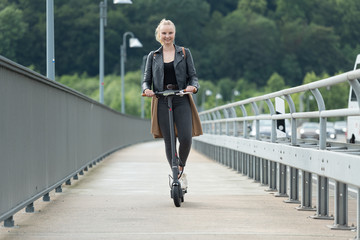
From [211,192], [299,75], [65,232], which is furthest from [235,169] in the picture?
[299,75]

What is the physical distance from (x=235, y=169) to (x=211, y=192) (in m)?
5.57

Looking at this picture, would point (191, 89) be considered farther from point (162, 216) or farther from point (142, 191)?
point (142, 191)

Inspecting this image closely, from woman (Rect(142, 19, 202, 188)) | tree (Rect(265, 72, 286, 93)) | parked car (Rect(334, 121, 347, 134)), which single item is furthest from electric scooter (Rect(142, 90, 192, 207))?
tree (Rect(265, 72, 286, 93))

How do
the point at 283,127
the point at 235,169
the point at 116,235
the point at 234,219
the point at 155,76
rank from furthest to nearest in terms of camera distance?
the point at 235,169
the point at 283,127
the point at 155,76
the point at 234,219
the point at 116,235

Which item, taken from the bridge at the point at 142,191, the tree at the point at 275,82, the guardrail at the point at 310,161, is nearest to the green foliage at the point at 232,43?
the tree at the point at 275,82

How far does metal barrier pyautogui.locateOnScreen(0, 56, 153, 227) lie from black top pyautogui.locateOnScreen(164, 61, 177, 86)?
1.38m

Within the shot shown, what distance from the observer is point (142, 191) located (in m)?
12.0

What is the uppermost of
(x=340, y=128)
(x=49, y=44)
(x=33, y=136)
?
(x=49, y=44)

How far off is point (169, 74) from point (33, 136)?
186 cm

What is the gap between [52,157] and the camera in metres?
10.3

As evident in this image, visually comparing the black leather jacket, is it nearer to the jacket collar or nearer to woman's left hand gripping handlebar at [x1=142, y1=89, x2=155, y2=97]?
the jacket collar

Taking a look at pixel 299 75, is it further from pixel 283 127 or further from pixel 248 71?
pixel 283 127

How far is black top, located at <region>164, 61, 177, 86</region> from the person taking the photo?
980 cm

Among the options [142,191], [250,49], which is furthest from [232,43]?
[142,191]
